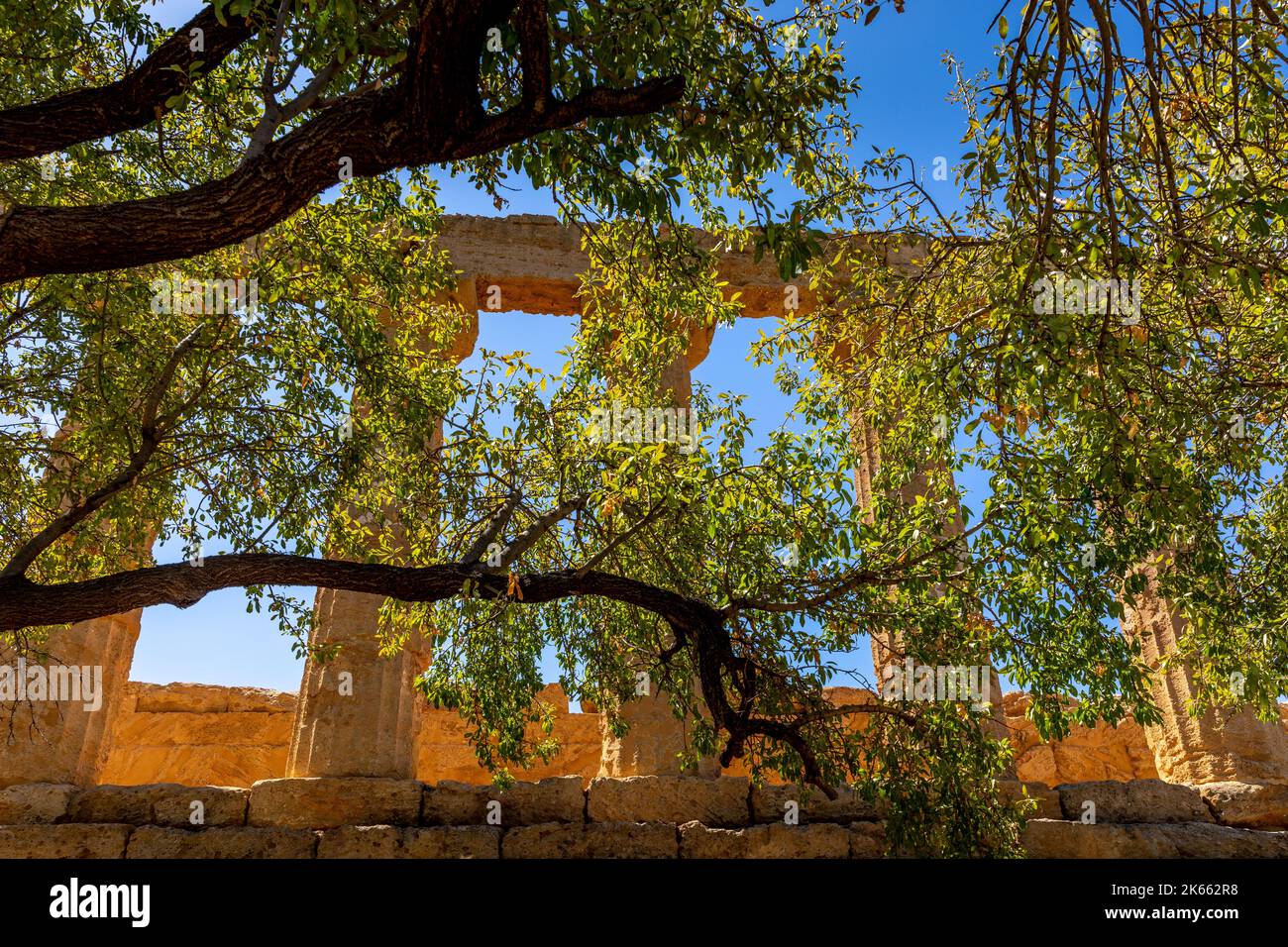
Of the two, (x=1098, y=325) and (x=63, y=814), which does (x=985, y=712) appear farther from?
(x=63, y=814)

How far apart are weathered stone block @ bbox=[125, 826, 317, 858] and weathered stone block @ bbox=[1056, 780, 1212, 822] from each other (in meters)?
8.88

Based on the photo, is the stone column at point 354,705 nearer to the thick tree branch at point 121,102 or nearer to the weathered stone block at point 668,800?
the weathered stone block at point 668,800

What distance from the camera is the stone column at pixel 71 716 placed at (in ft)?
36.4

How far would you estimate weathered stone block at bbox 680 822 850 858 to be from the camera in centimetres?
1091

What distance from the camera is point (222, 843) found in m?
10.5

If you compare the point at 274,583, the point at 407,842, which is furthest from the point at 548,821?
the point at 274,583

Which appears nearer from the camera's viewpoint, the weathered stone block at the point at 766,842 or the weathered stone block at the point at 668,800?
the weathered stone block at the point at 766,842

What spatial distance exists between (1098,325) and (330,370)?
5821mm

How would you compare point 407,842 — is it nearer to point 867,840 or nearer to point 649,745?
point 649,745

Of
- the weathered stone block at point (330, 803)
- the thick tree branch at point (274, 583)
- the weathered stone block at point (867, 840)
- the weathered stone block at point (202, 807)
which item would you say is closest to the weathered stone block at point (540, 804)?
the weathered stone block at point (330, 803)

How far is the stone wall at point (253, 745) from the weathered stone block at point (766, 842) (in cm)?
677

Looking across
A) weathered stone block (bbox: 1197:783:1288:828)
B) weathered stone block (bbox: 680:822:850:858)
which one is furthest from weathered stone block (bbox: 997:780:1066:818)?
weathered stone block (bbox: 680:822:850:858)

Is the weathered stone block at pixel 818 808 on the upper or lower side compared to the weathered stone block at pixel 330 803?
lower
